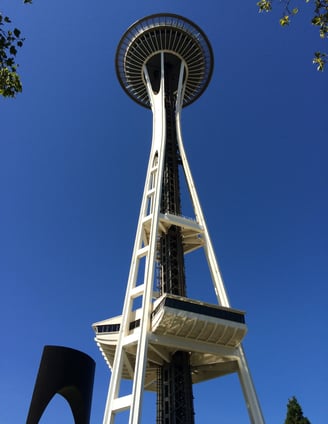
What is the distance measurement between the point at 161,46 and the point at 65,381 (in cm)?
4457

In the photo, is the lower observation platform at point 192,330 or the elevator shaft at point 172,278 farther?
the elevator shaft at point 172,278

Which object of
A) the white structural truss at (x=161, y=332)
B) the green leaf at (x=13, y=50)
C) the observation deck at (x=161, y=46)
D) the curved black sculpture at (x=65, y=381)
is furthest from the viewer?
the observation deck at (x=161, y=46)

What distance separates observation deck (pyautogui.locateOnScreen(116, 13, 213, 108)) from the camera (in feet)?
168

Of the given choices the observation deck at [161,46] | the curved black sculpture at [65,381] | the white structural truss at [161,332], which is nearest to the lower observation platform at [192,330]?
the white structural truss at [161,332]

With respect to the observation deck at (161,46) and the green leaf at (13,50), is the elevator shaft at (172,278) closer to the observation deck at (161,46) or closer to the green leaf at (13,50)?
the observation deck at (161,46)

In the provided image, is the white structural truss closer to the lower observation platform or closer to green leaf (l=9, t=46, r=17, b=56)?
the lower observation platform

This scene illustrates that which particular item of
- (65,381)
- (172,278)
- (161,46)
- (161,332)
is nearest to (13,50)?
(65,381)

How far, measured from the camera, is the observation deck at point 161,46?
51219 millimetres

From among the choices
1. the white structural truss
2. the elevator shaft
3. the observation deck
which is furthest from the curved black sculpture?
the observation deck

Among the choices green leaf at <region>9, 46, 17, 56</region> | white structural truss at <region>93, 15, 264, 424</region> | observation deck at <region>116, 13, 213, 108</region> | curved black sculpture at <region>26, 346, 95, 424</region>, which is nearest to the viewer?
green leaf at <region>9, 46, 17, 56</region>

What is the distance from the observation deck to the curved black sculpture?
4110cm

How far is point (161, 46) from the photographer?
169 ft

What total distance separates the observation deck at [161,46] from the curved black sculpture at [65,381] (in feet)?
135

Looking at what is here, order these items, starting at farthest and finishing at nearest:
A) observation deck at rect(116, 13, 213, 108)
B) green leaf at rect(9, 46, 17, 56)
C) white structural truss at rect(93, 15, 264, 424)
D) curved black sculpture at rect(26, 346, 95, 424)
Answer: observation deck at rect(116, 13, 213, 108) → white structural truss at rect(93, 15, 264, 424) → curved black sculpture at rect(26, 346, 95, 424) → green leaf at rect(9, 46, 17, 56)
